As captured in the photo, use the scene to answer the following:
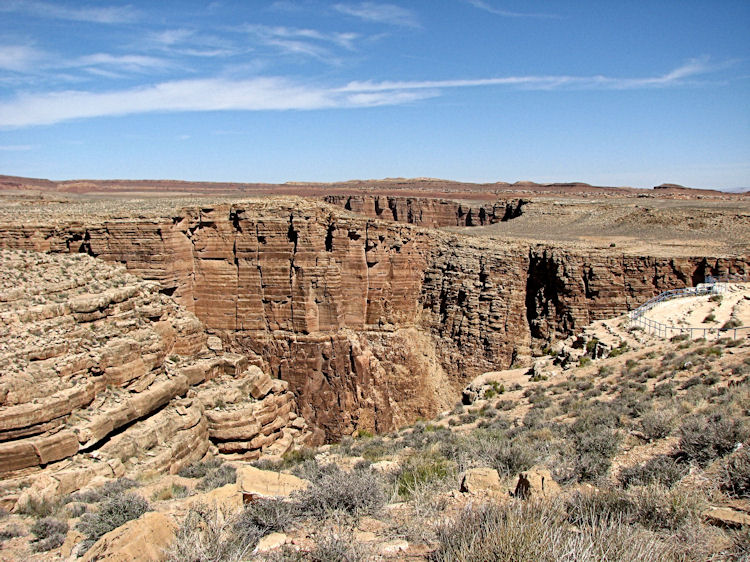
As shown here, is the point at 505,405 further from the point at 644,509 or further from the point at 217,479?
the point at 644,509

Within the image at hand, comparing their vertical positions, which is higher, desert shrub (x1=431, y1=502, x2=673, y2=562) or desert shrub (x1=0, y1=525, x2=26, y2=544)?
desert shrub (x1=431, y1=502, x2=673, y2=562)

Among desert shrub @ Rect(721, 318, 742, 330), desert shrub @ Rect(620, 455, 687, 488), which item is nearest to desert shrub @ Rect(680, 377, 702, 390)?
desert shrub @ Rect(620, 455, 687, 488)

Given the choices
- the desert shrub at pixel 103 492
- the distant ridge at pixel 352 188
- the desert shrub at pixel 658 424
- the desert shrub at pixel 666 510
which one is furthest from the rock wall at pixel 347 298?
the distant ridge at pixel 352 188

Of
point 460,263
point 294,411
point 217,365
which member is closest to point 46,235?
point 217,365

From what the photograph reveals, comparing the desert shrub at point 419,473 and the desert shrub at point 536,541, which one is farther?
the desert shrub at point 419,473

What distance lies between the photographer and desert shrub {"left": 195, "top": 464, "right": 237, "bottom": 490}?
12.2 meters

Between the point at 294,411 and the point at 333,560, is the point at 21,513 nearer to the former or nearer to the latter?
the point at 333,560

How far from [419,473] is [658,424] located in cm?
467

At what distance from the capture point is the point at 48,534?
29.3ft

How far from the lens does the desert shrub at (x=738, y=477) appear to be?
22.6 feet

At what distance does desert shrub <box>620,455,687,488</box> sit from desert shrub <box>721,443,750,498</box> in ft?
1.99

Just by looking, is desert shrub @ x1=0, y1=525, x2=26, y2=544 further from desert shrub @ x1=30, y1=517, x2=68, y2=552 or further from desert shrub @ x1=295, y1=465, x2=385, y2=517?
desert shrub @ x1=295, y1=465, x2=385, y2=517

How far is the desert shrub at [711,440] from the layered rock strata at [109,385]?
13.0 m

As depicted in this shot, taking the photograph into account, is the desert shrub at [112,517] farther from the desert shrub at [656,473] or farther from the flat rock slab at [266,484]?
the desert shrub at [656,473]
